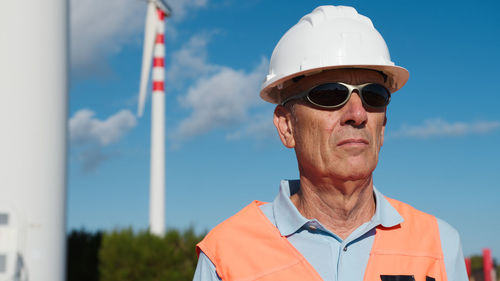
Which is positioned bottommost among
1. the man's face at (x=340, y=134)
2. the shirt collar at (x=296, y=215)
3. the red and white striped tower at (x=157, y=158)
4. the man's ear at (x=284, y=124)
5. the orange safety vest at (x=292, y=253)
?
the orange safety vest at (x=292, y=253)

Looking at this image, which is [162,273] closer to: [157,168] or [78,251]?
[78,251]

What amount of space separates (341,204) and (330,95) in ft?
2.07

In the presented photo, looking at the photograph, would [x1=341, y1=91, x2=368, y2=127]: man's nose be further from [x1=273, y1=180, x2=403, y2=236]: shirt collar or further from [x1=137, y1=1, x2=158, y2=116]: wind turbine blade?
[x1=137, y1=1, x2=158, y2=116]: wind turbine blade

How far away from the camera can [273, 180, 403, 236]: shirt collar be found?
127 inches

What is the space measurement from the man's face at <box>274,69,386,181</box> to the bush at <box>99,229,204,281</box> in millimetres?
13038

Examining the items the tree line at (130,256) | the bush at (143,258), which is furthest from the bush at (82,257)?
the bush at (143,258)

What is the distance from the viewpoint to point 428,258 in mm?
3191

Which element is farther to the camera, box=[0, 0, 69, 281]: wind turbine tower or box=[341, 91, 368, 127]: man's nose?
box=[0, 0, 69, 281]: wind turbine tower

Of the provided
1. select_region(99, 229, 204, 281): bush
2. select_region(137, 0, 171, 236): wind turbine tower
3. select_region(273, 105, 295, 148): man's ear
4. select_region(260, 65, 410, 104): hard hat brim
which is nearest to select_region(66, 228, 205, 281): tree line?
select_region(99, 229, 204, 281): bush

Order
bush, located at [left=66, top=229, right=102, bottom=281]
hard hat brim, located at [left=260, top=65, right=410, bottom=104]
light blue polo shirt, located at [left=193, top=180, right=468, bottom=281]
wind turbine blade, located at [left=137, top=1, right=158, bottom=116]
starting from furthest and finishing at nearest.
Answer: wind turbine blade, located at [left=137, top=1, right=158, bottom=116]
bush, located at [left=66, top=229, right=102, bottom=281]
hard hat brim, located at [left=260, top=65, right=410, bottom=104]
light blue polo shirt, located at [left=193, top=180, right=468, bottom=281]

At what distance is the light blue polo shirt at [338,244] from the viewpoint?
3.05 metres

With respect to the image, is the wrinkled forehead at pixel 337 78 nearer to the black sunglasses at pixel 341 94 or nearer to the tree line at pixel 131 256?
the black sunglasses at pixel 341 94

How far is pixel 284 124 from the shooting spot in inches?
140

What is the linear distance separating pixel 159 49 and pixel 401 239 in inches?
907
